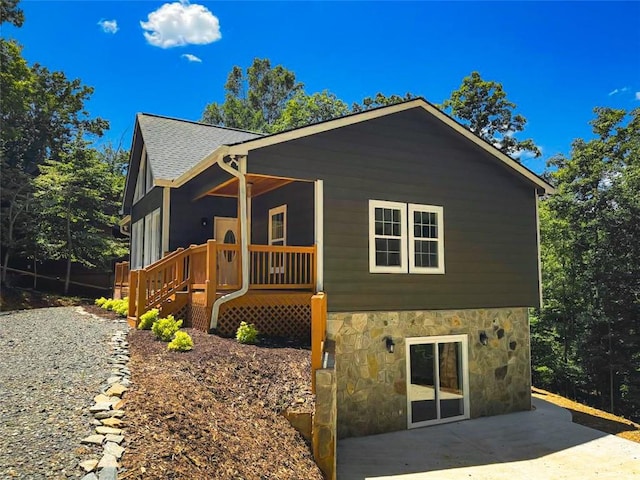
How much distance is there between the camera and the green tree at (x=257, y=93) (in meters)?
37.7

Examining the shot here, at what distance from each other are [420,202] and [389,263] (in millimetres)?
1493

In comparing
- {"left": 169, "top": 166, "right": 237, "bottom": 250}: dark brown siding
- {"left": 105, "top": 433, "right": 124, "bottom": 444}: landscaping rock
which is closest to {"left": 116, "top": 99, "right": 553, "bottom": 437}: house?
{"left": 169, "top": 166, "right": 237, "bottom": 250}: dark brown siding

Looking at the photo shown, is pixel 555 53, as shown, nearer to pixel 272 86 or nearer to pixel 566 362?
pixel 566 362

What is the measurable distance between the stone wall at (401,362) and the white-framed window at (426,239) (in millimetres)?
973

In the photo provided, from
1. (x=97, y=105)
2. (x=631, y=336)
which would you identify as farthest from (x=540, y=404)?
(x=97, y=105)

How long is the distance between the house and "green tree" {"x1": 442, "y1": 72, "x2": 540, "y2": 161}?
17.5 m

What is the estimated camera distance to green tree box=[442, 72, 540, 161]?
1067 inches

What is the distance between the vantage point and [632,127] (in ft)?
72.6

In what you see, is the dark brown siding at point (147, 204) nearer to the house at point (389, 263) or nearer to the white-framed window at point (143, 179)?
the white-framed window at point (143, 179)

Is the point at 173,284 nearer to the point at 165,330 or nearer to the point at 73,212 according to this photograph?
the point at 165,330

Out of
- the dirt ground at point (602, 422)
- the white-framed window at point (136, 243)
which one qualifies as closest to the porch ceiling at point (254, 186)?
the white-framed window at point (136, 243)

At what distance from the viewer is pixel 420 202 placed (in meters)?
9.93

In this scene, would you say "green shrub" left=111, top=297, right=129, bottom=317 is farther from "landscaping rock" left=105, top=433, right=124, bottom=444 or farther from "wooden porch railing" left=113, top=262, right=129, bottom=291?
"landscaping rock" left=105, top=433, right=124, bottom=444

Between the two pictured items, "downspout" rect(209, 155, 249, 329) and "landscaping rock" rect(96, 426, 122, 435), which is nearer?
"landscaping rock" rect(96, 426, 122, 435)
